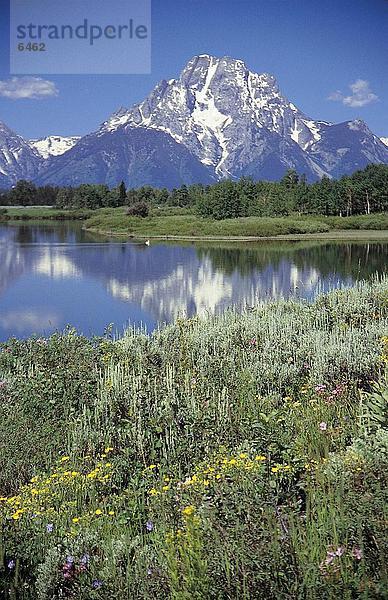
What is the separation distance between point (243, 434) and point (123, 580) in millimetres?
1689

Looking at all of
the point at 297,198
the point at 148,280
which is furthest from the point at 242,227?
the point at 148,280

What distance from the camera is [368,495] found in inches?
87.6

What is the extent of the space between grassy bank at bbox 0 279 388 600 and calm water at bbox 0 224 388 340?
9.49 ft

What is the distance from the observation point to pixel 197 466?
10.7 ft

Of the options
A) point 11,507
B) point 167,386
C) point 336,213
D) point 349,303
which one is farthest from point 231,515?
point 336,213

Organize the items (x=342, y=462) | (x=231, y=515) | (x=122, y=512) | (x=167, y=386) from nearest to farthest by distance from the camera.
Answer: (x=231, y=515)
(x=342, y=462)
(x=122, y=512)
(x=167, y=386)

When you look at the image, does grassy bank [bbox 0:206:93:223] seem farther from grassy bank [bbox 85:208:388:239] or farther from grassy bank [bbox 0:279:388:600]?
grassy bank [bbox 0:279:388:600]

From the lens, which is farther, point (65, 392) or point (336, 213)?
point (336, 213)

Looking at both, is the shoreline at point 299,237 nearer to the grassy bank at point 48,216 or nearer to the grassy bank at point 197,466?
the grassy bank at point 48,216

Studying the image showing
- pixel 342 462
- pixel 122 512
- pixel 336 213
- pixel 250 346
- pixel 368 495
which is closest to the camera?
pixel 368 495

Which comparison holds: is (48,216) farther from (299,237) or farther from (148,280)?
(148,280)

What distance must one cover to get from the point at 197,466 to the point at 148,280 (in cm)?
1442

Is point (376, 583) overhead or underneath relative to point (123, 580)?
overhead

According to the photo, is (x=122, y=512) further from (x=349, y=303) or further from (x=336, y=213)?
(x=336, y=213)
